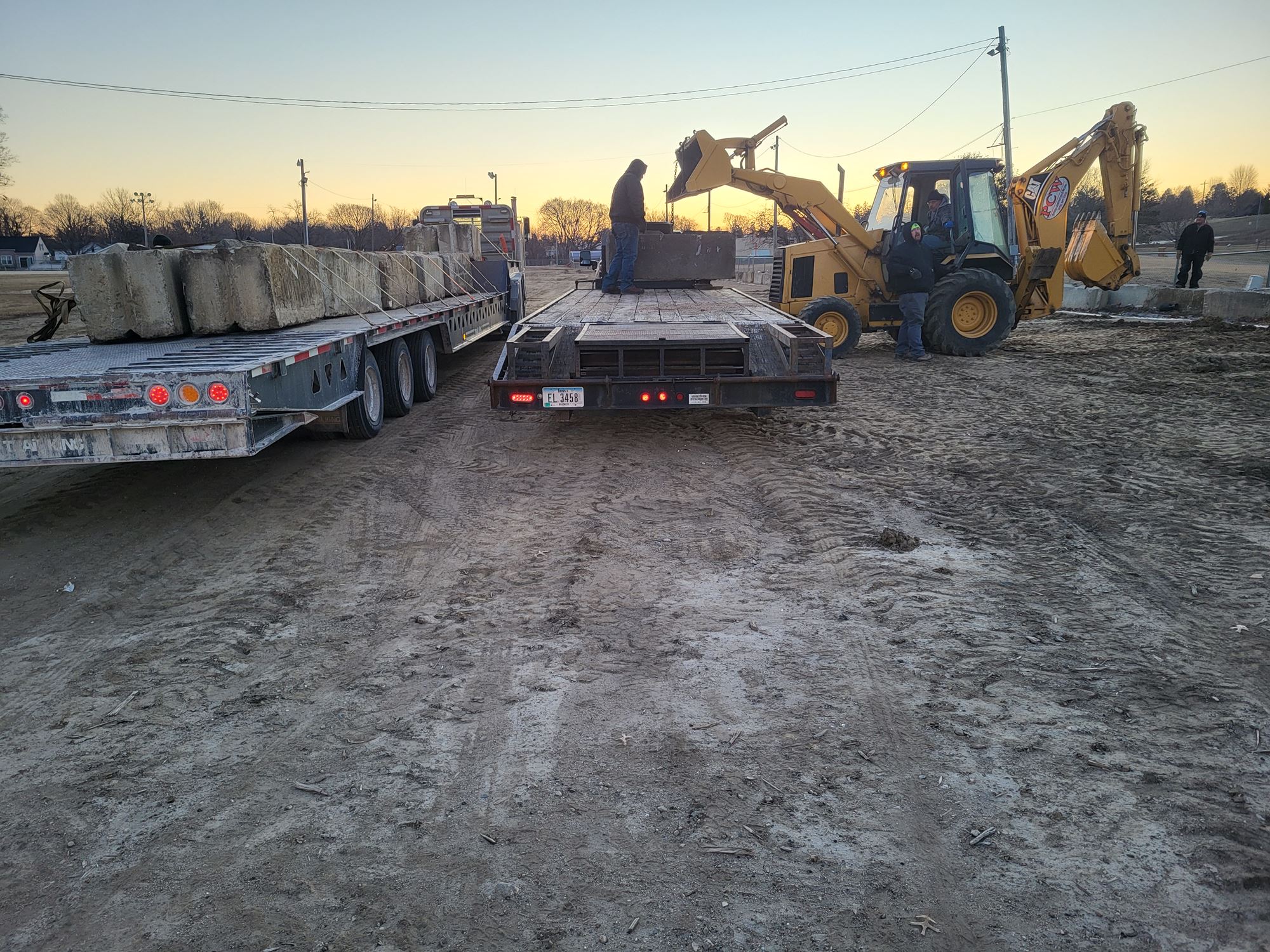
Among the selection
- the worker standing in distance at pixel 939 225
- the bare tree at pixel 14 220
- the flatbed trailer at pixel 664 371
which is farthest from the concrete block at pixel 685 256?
the bare tree at pixel 14 220

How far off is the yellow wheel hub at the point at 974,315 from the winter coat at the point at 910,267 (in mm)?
1087

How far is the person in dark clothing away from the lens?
1747cm

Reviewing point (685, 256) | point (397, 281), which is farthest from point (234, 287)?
point (685, 256)

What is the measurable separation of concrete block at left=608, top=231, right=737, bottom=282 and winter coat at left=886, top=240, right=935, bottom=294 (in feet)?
7.65

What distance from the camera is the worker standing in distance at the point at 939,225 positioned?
13354mm

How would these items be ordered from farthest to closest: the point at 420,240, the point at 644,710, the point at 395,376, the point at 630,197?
the point at 420,240, the point at 630,197, the point at 395,376, the point at 644,710

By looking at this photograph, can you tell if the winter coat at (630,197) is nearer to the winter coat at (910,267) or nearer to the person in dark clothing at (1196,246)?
the winter coat at (910,267)

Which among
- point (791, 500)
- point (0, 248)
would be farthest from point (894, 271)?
point (0, 248)

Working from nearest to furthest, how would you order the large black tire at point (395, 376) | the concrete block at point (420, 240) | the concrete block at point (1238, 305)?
the large black tire at point (395, 376) < the concrete block at point (420, 240) < the concrete block at point (1238, 305)

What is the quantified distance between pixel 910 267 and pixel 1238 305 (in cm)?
771

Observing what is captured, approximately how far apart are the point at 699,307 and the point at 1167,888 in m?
8.14

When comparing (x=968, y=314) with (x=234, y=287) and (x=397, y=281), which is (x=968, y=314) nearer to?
(x=397, y=281)

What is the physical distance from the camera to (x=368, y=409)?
862 cm

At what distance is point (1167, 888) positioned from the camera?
2.66 meters
